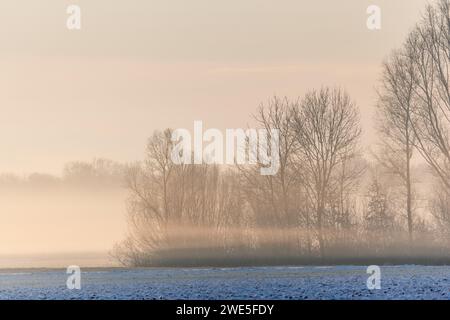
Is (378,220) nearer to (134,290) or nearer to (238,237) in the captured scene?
(238,237)

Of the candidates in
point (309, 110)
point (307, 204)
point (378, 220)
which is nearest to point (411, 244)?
point (378, 220)

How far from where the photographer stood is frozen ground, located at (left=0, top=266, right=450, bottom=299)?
2494cm

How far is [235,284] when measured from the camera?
27094 mm

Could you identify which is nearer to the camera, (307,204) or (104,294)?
(104,294)

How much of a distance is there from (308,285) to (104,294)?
20.9 ft

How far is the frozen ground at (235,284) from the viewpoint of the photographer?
24938 millimetres
